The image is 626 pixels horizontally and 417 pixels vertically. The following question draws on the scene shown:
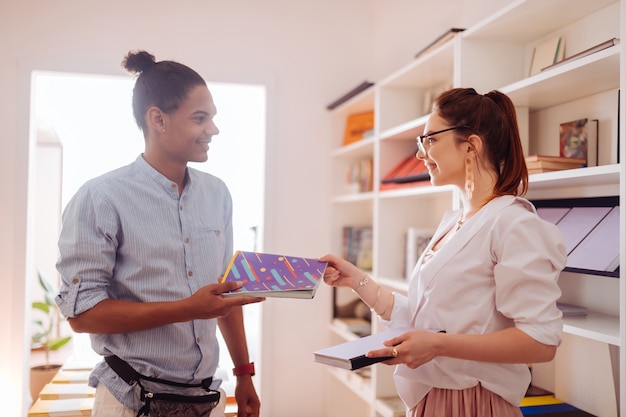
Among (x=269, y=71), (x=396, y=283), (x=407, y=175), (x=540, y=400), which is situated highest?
(x=269, y=71)

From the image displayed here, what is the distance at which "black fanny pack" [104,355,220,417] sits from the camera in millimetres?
1418

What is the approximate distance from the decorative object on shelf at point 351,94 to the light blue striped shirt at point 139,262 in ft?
6.37

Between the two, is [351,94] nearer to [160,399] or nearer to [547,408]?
[547,408]

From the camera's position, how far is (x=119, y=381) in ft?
4.68

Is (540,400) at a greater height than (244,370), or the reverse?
(244,370)

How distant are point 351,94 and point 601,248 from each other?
2017mm

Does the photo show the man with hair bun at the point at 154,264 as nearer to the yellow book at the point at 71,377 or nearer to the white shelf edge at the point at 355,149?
the white shelf edge at the point at 355,149

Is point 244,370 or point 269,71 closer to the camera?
point 244,370

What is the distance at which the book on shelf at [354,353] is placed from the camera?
1228 mm

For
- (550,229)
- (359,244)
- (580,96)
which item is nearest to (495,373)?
(550,229)

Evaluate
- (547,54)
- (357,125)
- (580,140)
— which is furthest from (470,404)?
(357,125)

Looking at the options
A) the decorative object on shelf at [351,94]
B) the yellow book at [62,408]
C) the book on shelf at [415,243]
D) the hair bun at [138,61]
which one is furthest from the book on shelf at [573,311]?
the yellow book at [62,408]

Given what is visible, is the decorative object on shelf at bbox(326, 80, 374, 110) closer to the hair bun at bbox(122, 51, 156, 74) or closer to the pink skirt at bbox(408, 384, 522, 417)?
the hair bun at bbox(122, 51, 156, 74)

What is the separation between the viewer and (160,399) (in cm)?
143
